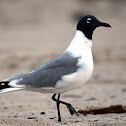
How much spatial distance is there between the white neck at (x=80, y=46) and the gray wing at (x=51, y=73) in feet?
0.32

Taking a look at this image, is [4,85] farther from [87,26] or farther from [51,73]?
[87,26]

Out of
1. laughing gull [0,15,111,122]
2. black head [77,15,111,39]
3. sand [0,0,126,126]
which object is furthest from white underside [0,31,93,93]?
sand [0,0,126,126]

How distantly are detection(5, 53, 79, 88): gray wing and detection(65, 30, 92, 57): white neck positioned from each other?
3.8 inches

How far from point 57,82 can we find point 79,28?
3.02ft

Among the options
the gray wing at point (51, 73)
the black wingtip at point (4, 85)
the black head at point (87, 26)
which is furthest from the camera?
the black head at point (87, 26)

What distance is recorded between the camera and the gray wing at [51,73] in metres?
5.36

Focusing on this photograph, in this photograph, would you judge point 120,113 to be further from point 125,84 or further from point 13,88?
point 125,84

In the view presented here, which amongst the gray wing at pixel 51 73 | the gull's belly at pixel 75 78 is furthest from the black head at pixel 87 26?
the gull's belly at pixel 75 78

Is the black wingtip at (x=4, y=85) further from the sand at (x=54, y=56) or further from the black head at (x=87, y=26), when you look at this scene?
the black head at (x=87, y=26)

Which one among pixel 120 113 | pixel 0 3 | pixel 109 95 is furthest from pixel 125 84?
pixel 0 3

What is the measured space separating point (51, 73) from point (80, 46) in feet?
1.90

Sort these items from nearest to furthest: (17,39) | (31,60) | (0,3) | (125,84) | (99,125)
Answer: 1. (99,125)
2. (125,84)
3. (31,60)
4. (17,39)
5. (0,3)

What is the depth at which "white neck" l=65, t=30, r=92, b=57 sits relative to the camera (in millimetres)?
5543

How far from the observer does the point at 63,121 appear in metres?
5.55
